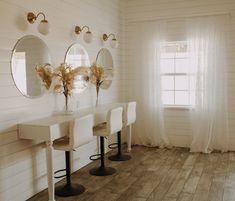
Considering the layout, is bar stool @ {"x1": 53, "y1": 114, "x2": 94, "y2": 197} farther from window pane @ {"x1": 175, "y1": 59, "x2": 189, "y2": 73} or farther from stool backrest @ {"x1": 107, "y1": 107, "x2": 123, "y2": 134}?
window pane @ {"x1": 175, "y1": 59, "x2": 189, "y2": 73}

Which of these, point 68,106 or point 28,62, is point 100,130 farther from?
point 28,62

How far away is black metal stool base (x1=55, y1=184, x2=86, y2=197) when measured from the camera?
3.60m

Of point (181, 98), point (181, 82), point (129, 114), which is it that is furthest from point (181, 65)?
point (129, 114)

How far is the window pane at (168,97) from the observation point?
5719 millimetres

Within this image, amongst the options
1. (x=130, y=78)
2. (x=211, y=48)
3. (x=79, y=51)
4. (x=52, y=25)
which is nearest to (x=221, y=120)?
(x=211, y=48)

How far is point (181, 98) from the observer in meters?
5.65

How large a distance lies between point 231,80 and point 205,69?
47cm

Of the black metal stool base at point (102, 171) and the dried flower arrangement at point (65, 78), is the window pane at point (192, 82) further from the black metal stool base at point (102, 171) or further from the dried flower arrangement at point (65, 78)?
the dried flower arrangement at point (65, 78)

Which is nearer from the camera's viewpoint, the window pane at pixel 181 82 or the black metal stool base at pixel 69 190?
the black metal stool base at pixel 69 190

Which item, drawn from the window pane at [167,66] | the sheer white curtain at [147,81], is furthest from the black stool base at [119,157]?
the window pane at [167,66]

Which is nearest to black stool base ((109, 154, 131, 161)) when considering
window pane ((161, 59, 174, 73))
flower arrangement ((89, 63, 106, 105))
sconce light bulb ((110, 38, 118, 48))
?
flower arrangement ((89, 63, 106, 105))

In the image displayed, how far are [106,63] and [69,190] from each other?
2.38 metres

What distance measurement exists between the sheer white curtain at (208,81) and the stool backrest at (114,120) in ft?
5.28

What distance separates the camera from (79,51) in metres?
4.50
